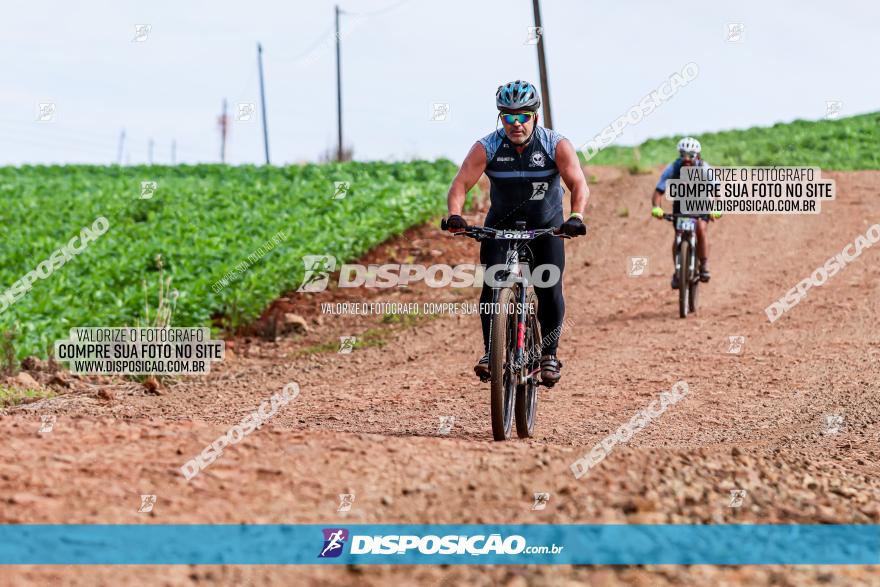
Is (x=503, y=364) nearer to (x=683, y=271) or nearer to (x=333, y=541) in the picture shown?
(x=333, y=541)

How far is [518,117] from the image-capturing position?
6734mm

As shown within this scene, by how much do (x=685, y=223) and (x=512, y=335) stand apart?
23.7 feet

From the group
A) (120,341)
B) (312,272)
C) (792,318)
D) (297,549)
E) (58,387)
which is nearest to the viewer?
(297,549)

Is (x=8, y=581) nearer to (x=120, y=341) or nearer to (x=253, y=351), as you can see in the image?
(x=120, y=341)

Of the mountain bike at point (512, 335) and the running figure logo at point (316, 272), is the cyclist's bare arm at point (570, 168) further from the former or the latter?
the running figure logo at point (316, 272)

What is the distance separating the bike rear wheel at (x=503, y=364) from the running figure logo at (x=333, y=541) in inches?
94.2

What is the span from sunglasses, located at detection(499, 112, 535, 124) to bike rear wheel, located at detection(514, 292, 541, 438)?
4.16ft

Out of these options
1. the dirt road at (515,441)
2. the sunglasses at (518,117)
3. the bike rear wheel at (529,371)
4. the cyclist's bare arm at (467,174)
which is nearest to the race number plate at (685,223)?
the dirt road at (515,441)

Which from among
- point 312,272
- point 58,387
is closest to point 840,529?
point 58,387

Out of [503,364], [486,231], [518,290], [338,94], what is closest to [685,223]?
[518,290]

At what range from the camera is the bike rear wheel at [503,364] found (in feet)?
20.9

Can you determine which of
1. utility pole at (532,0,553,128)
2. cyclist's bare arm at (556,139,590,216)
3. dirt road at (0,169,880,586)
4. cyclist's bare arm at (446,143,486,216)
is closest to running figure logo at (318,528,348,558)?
dirt road at (0,169,880,586)

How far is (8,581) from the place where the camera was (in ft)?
11.8

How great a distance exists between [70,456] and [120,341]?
731 cm
